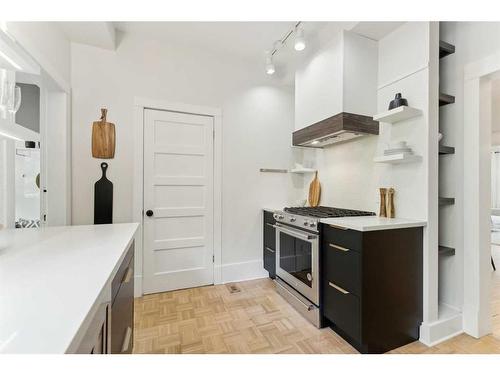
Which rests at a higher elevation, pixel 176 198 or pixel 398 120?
pixel 398 120

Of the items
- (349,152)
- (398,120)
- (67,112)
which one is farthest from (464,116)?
(67,112)

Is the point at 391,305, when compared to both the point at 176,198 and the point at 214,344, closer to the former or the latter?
the point at 214,344

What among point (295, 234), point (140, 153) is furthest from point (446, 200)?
point (140, 153)

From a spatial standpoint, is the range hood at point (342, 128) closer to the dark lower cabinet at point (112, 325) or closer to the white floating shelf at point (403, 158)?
the white floating shelf at point (403, 158)

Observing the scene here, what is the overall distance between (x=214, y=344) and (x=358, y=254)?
4.06 ft

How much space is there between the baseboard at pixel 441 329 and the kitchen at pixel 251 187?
0.01m

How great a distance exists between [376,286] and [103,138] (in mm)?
2712

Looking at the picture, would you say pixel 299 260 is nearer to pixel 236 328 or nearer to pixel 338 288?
pixel 338 288

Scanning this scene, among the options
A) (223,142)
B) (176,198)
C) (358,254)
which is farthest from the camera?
(223,142)

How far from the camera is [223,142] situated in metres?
2.82

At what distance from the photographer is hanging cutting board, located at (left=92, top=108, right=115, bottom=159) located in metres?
2.29

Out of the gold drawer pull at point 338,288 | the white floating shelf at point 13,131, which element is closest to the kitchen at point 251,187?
the gold drawer pull at point 338,288

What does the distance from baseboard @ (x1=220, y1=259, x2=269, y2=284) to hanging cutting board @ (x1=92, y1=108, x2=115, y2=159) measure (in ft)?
5.91

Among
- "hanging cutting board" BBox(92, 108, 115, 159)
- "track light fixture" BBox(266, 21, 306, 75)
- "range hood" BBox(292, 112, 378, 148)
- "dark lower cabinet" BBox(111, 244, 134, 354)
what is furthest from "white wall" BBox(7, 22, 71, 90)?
"range hood" BBox(292, 112, 378, 148)
